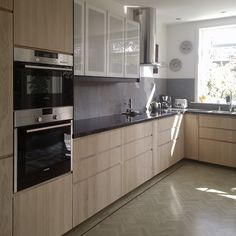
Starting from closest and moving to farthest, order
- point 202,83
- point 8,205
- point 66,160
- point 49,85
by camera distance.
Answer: point 8,205, point 49,85, point 66,160, point 202,83

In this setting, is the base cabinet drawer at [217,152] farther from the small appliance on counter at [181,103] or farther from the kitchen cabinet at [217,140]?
the small appliance on counter at [181,103]

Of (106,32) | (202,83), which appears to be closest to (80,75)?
(106,32)

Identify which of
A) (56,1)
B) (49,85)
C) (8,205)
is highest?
(56,1)

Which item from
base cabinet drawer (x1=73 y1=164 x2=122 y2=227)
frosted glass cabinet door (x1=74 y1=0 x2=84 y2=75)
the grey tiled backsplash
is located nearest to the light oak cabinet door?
base cabinet drawer (x1=73 y1=164 x2=122 y2=227)

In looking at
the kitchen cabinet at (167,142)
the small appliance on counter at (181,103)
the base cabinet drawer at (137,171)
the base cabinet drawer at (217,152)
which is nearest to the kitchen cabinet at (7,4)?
the base cabinet drawer at (137,171)

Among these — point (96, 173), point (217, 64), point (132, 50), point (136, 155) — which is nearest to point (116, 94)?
point (132, 50)

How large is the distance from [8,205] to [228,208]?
2.37m

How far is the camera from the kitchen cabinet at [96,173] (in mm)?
2652

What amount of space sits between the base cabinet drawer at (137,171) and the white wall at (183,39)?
2.22 metres

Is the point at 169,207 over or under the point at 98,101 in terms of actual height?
under

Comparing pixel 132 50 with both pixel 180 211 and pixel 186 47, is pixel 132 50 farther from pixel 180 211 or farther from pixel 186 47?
pixel 180 211

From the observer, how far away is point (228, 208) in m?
→ 3.28

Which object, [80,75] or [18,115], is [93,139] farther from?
[18,115]

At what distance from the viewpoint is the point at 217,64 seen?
5.38 m
